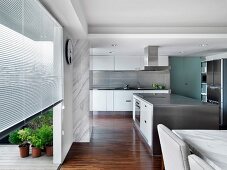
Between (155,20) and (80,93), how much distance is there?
2.04 meters

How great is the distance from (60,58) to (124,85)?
5.00m

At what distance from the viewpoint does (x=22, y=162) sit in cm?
338

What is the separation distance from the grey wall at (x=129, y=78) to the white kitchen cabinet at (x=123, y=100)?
0.68 meters

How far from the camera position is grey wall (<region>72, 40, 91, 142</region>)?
4.49 m

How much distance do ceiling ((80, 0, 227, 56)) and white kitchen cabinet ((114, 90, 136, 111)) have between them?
3258mm

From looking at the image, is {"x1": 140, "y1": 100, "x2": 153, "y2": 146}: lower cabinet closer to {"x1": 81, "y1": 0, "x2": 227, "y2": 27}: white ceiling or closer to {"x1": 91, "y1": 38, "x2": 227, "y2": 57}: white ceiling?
{"x1": 91, "y1": 38, "x2": 227, "y2": 57}: white ceiling

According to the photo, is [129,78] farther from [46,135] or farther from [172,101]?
[46,135]

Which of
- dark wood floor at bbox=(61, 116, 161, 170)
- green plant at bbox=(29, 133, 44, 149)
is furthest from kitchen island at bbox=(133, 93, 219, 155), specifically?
green plant at bbox=(29, 133, 44, 149)

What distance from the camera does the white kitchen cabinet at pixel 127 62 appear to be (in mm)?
7816

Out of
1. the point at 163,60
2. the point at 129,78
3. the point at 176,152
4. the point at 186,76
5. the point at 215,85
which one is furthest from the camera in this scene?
the point at 186,76

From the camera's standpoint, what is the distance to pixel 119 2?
3.05 metres

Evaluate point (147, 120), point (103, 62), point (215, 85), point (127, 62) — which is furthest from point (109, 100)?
point (147, 120)

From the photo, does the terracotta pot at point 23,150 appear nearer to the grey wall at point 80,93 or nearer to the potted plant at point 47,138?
the potted plant at point 47,138

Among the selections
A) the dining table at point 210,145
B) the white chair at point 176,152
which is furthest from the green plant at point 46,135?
the white chair at point 176,152
